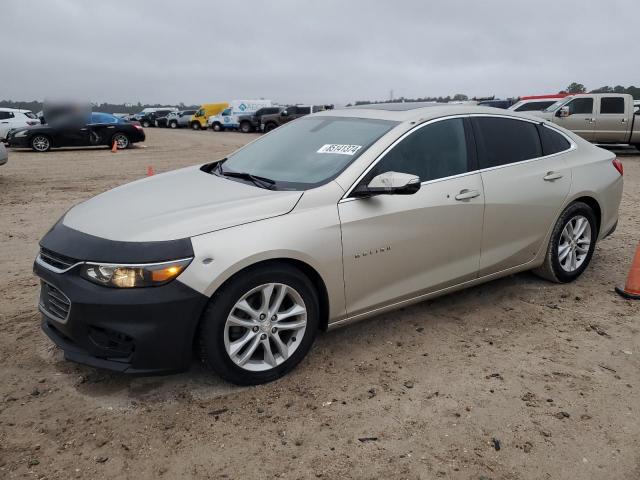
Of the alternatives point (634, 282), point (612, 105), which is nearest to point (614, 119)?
point (612, 105)

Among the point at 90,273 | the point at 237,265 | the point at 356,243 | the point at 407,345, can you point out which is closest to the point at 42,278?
the point at 90,273

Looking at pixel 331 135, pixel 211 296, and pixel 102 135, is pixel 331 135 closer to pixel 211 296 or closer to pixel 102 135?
pixel 211 296

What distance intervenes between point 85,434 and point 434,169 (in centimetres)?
270

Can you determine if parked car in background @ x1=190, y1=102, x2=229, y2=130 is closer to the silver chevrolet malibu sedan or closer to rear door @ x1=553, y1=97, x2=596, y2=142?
rear door @ x1=553, y1=97, x2=596, y2=142

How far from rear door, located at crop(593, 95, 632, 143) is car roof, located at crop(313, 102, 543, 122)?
1370 cm

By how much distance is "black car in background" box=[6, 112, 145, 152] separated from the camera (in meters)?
18.1

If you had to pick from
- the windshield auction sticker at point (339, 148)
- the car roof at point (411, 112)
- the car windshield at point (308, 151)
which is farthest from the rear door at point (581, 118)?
the windshield auction sticker at point (339, 148)

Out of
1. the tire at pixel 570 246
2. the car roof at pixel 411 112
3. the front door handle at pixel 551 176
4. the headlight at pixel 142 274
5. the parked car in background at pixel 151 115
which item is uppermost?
the parked car in background at pixel 151 115

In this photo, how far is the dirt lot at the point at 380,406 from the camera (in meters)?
2.59

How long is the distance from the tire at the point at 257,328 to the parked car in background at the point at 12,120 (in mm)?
21575

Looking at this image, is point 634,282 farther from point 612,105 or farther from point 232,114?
point 232,114

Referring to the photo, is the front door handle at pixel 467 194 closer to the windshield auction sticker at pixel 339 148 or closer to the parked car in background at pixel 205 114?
the windshield auction sticker at pixel 339 148


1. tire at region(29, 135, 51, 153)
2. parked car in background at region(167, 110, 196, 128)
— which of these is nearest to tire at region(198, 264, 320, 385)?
tire at region(29, 135, 51, 153)

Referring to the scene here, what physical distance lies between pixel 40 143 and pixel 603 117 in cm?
1780
